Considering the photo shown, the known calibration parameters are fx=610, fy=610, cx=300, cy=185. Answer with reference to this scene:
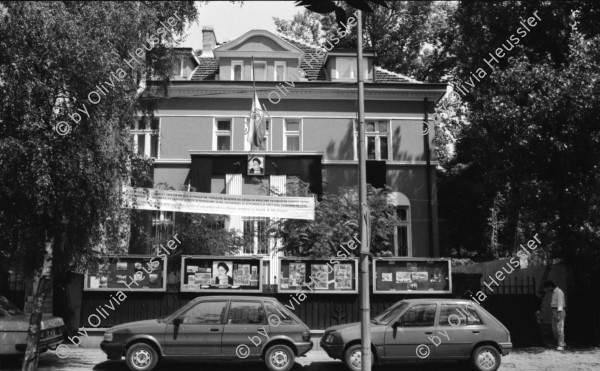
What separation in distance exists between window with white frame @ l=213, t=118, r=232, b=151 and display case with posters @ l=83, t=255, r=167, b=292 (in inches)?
364

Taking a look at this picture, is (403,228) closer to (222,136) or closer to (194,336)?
(222,136)

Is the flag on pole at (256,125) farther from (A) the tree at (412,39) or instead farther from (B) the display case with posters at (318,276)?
(A) the tree at (412,39)

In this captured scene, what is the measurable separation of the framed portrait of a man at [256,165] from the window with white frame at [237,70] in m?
4.45

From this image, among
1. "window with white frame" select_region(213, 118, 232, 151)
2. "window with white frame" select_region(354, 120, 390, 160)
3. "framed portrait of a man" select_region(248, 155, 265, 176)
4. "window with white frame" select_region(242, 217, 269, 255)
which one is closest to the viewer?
"window with white frame" select_region(242, 217, 269, 255)

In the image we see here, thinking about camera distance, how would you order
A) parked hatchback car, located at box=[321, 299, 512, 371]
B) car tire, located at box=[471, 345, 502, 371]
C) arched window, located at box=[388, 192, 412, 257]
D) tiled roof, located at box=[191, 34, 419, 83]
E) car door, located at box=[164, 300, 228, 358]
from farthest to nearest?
tiled roof, located at box=[191, 34, 419, 83]
arched window, located at box=[388, 192, 412, 257]
car tire, located at box=[471, 345, 502, 371]
parked hatchback car, located at box=[321, 299, 512, 371]
car door, located at box=[164, 300, 228, 358]

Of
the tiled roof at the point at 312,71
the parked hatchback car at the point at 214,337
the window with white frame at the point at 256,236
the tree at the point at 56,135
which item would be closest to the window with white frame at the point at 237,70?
the tiled roof at the point at 312,71

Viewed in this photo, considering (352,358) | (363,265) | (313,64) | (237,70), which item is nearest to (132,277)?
(352,358)

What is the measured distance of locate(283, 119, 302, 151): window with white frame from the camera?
82.8 feet

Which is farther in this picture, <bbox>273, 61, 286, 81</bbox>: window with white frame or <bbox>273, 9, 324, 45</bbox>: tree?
<bbox>273, 9, 324, 45</bbox>: tree

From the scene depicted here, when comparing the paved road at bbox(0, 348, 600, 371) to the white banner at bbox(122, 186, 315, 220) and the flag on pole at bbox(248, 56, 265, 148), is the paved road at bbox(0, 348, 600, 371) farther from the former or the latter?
the flag on pole at bbox(248, 56, 265, 148)

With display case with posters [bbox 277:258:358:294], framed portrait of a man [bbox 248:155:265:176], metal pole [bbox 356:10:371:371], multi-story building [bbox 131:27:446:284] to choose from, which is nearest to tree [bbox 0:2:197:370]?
metal pole [bbox 356:10:371:371]

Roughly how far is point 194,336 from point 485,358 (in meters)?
6.47

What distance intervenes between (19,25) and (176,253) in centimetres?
882

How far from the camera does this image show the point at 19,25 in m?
11.5
